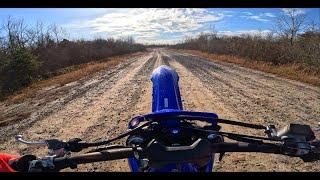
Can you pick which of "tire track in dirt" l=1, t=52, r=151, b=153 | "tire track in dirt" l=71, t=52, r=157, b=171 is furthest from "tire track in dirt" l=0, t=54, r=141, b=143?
"tire track in dirt" l=71, t=52, r=157, b=171

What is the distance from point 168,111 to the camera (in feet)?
5.45

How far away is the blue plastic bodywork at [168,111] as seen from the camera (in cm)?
149

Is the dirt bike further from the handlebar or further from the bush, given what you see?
the bush

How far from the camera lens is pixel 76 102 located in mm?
10188

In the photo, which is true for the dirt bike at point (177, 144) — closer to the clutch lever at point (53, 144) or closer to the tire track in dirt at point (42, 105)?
the clutch lever at point (53, 144)

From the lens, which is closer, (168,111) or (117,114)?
(168,111)

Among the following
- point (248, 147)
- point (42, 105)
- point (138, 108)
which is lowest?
point (42, 105)

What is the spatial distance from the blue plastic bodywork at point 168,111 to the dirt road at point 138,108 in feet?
5.47

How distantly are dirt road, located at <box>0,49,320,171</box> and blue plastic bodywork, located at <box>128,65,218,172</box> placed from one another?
1668mm

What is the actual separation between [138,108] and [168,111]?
23.5 feet

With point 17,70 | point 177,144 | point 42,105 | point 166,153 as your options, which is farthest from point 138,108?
point 17,70

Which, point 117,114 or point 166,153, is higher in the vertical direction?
point 166,153

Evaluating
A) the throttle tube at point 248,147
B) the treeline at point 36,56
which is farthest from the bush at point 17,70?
the throttle tube at point 248,147

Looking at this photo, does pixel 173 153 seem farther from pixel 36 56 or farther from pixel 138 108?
pixel 36 56
